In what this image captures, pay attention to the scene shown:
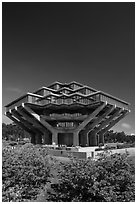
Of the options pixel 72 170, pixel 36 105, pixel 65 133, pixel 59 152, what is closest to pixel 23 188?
pixel 72 170

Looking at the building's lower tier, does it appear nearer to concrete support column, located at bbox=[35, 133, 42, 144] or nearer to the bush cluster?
concrete support column, located at bbox=[35, 133, 42, 144]

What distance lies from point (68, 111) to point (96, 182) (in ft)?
141

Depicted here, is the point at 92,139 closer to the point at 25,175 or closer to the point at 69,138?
the point at 69,138

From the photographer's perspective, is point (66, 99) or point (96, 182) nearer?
point (96, 182)

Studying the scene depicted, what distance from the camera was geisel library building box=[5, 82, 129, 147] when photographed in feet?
138

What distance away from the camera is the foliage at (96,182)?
682cm

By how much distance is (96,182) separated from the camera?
22.1 ft

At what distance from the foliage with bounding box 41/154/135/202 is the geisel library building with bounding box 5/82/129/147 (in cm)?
3269

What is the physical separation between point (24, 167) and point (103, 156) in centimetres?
367

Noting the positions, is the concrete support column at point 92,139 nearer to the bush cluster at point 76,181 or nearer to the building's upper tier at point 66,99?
the building's upper tier at point 66,99

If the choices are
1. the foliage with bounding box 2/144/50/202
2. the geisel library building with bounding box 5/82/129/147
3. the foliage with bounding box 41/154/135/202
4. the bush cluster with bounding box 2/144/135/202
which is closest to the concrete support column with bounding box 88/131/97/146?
the geisel library building with bounding box 5/82/129/147

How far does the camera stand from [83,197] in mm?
7090

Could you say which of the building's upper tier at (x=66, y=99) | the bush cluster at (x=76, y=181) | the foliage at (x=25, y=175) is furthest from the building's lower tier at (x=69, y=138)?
the bush cluster at (x=76, y=181)

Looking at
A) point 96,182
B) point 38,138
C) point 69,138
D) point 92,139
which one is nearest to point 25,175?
point 96,182
